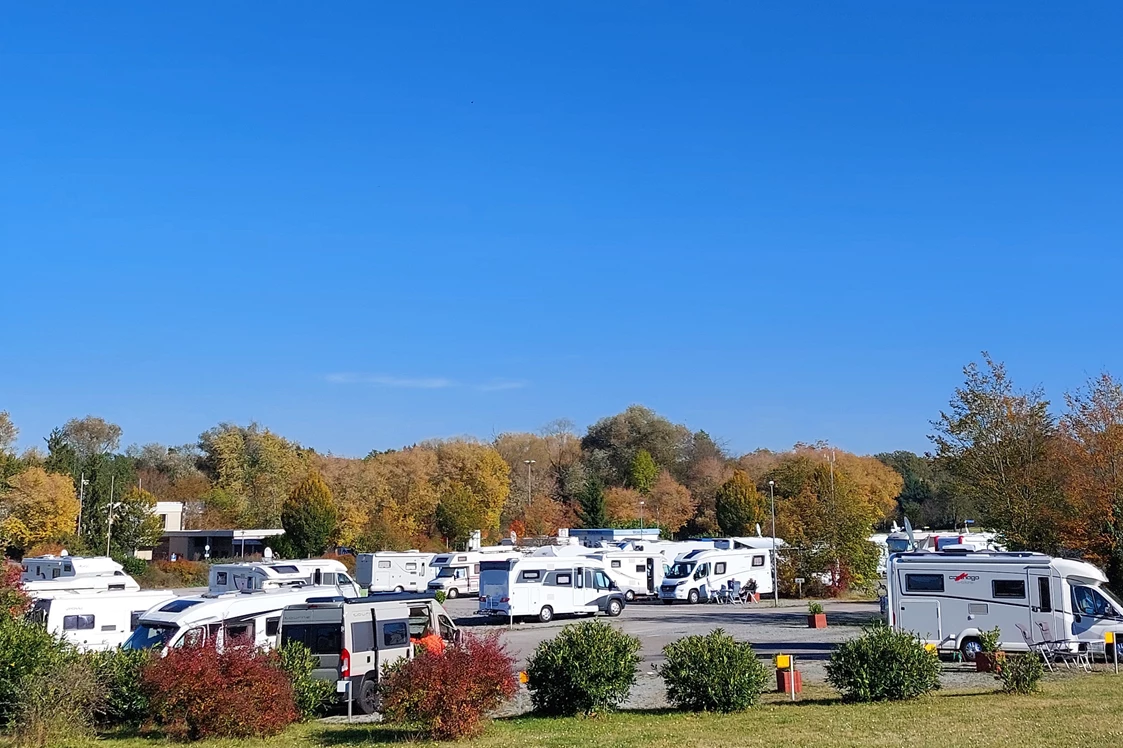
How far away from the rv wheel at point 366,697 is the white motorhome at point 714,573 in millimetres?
27131

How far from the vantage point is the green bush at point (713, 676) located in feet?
48.0

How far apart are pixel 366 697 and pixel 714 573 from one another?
28.5 metres

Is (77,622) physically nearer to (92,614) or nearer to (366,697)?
(92,614)

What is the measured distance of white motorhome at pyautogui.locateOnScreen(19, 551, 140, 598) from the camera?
29.7 meters

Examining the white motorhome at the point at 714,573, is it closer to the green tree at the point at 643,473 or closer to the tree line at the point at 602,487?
the tree line at the point at 602,487

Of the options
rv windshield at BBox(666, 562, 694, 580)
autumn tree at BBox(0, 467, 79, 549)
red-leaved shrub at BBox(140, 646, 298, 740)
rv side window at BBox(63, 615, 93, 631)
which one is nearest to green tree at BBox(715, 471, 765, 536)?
rv windshield at BBox(666, 562, 694, 580)

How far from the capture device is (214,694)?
1310 cm

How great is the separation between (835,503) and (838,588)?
12.4 ft

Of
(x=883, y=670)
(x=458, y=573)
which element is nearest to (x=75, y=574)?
(x=458, y=573)

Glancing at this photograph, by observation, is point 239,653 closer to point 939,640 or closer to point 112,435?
point 939,640

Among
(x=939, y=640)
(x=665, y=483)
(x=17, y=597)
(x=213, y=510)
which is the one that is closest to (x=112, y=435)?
(x=213, y=510)

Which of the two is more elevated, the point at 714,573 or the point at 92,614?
the point at 714,573

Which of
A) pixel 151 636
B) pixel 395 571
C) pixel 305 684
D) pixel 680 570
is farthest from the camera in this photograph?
pixel 395 571

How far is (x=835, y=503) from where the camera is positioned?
4475cm
